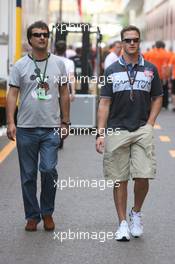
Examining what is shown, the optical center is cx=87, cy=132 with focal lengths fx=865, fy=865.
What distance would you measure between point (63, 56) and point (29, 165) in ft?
21.3

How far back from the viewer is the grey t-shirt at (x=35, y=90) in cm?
720

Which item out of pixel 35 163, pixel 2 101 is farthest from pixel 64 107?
pixel 2 101

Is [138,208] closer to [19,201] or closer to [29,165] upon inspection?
[29,165]

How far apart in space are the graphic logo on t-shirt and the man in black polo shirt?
486mm

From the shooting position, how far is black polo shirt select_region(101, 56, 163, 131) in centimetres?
698

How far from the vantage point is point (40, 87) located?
23.6 ft

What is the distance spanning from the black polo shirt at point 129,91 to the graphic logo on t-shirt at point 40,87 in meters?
0.49

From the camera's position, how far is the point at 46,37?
7.23 m

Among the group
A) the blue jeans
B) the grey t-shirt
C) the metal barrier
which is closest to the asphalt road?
the blue jeans

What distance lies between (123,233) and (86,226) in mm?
702
